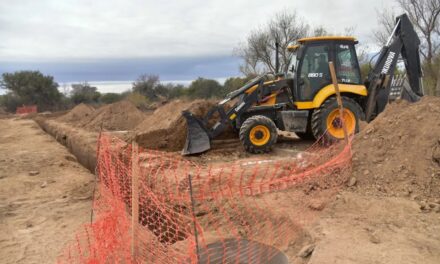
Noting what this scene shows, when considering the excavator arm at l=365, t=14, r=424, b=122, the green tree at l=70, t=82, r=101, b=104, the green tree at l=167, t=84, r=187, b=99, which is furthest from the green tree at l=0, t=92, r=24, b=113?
the excavator arm at l=365, t=14, r=424, b=122

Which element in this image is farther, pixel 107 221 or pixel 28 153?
pixel 28 153

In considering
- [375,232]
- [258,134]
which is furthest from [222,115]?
[375,232]

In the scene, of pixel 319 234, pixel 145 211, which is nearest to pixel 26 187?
pixel 145 211

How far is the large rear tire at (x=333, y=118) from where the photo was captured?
9250 millimetres

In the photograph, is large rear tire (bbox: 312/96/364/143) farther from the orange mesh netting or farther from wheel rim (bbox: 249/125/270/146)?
the orange mesh netting

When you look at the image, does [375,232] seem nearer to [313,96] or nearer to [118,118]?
[313,96]

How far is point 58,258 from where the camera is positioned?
4.45m

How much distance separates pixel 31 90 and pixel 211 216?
2134 inches

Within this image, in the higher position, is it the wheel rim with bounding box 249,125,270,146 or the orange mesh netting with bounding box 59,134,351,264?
the wheel rim with bounding box 249,125,270,146

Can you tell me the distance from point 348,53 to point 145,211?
647 centimetres

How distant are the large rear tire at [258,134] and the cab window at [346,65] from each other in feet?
6.93

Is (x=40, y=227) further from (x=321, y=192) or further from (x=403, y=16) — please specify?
(x=403, y=16)

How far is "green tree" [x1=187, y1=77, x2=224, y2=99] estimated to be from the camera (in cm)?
4801

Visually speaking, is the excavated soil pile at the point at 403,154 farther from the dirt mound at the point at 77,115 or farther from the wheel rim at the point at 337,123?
the dirt mound at the point at 77,115
